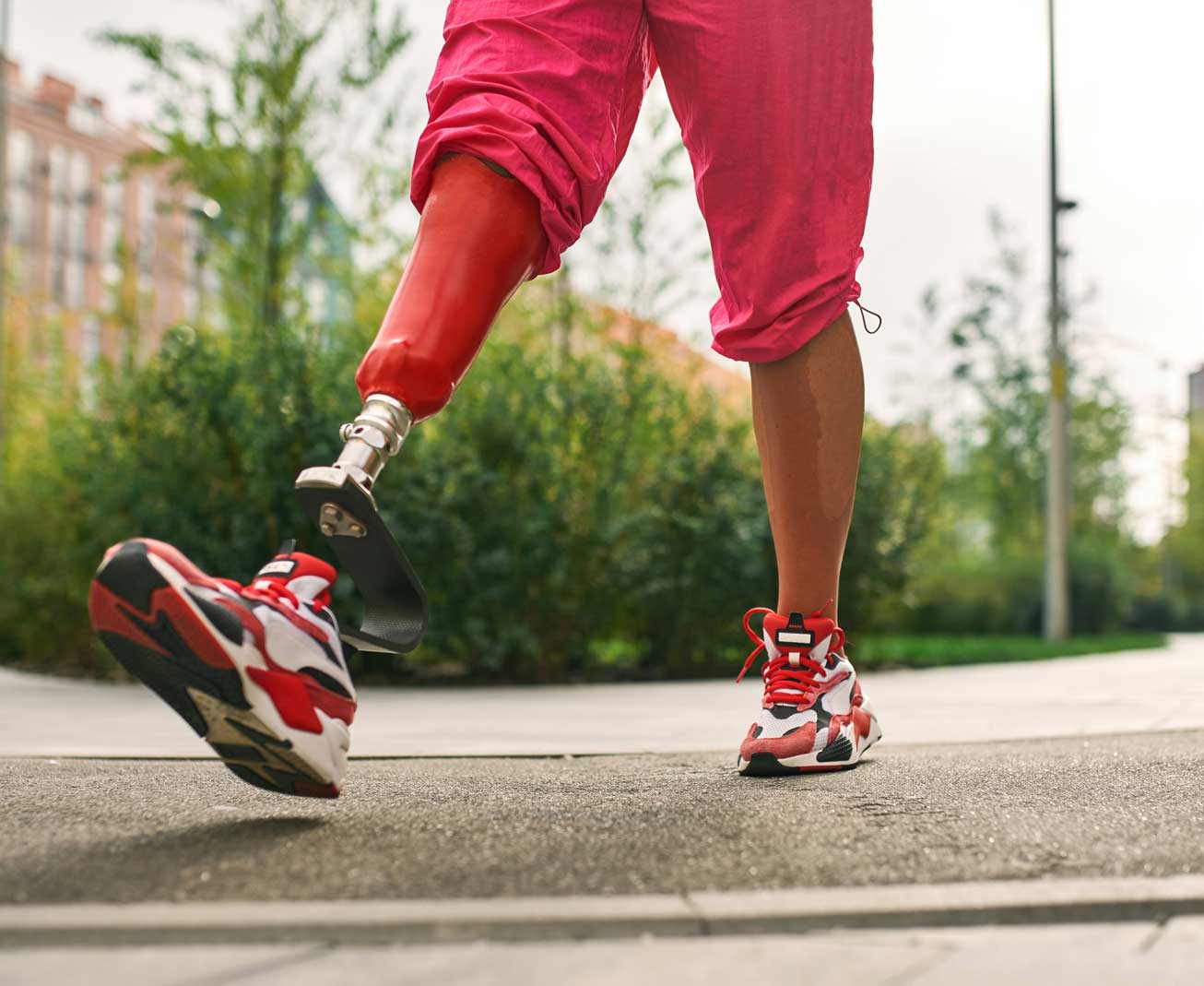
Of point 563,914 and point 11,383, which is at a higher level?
point 11,383

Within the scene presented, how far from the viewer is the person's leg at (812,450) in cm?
221

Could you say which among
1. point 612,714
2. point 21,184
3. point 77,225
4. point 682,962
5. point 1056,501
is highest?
point 21,184

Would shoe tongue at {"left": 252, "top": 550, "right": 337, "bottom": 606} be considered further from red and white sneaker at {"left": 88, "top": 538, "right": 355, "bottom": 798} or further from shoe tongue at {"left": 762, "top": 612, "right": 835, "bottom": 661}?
shoe tongue at {"left": 762, "top": 612, "right": 835, "bottom": 661}

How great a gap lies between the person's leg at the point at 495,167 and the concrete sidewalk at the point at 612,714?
3.63ft

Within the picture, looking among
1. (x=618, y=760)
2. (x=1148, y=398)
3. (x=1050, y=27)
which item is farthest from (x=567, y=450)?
(x=1148, y=398)

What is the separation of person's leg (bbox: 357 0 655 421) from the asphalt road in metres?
0.60

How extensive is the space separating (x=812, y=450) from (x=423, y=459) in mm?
4102

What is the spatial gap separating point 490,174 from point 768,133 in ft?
1.77

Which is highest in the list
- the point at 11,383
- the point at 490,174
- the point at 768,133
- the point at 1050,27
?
the point at 1050,27

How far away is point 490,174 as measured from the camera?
1831 mm

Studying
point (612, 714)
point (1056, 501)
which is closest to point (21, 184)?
point (1056, 501)

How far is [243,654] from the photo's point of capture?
1.48 m

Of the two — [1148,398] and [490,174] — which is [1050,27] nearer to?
[1148,398]

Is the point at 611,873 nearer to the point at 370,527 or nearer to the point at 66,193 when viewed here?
the point at 370,527
